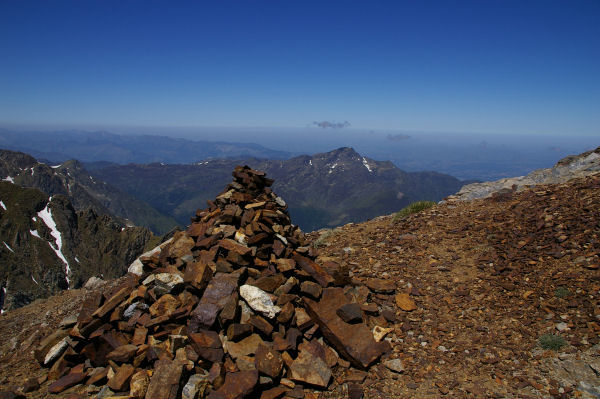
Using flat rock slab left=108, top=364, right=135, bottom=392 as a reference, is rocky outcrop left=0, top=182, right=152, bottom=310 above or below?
below

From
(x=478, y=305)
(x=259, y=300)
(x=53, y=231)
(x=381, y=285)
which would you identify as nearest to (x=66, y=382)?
(x=259, y=300)

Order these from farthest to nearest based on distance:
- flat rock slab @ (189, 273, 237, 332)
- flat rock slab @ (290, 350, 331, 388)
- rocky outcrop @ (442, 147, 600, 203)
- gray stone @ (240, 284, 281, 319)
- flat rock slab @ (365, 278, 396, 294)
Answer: rocky outcrop @ (442, 147, 600, 203) → flat rock slab @ (365, 278, 396, 294) → gray stone @ (240, 284, 281, 319) → flat rock slab @ (189, 273, 237, 332) → flat rock slab @ (290, 350, 331, 388)

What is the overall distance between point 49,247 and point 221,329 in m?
223

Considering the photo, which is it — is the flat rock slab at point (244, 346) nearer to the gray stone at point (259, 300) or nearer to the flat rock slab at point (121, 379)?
the gray stone at point (259, 300)

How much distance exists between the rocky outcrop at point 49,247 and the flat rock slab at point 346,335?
7039 inches

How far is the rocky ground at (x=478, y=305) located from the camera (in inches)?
302

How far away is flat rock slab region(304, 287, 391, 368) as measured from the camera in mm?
8617

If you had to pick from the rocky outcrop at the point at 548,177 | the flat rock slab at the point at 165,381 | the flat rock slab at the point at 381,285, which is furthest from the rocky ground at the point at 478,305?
the rocky outcrop at the point at 548,177

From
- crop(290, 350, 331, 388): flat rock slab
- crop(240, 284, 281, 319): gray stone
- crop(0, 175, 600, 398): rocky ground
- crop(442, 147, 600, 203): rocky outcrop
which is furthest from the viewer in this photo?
crop(442, 147, 600, 203): rocky outcrop

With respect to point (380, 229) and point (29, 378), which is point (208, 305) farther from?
point (380, 229)

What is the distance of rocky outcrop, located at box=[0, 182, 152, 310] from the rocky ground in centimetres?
17766

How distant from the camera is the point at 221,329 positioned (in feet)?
28.3

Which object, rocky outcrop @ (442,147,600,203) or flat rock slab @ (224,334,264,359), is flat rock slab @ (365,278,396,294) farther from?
rocky outcrop @ (442,147,600,203)

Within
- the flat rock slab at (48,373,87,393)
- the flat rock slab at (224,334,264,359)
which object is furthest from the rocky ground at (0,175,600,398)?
the flat rock slab at (224,334,264,359)
